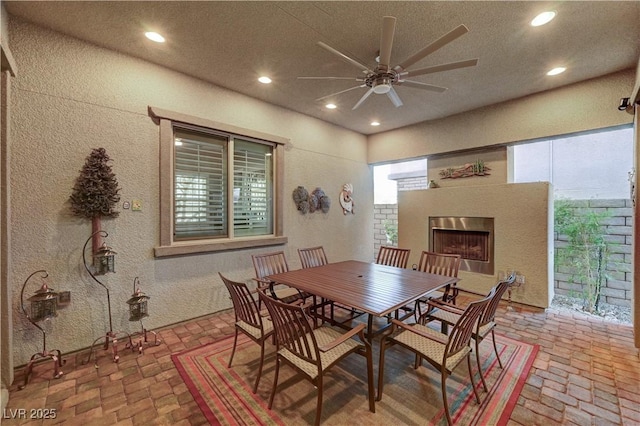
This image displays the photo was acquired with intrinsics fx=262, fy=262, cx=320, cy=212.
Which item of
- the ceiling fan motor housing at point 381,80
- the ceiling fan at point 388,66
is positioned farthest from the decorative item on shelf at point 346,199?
the ceiling fan motor housing at point 381,80

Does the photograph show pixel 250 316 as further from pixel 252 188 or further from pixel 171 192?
pixel 252 188

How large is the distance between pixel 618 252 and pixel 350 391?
4.20m

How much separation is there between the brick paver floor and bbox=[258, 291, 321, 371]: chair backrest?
751mm

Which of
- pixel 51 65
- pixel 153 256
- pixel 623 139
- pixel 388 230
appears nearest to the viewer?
pixel 51 65

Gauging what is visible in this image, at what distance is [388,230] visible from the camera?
6457 mm

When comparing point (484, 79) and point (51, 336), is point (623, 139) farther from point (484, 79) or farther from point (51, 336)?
point (51, 336)

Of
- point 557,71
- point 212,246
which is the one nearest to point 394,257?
point 212,246

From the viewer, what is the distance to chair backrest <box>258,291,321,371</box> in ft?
5.15

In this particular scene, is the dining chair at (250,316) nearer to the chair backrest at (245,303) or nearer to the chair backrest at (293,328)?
the chair backrest at (245,303)

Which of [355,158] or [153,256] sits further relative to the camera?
[355,158]

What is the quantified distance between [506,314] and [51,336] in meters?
→ 5.10

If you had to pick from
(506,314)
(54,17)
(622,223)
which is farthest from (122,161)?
(622,223)

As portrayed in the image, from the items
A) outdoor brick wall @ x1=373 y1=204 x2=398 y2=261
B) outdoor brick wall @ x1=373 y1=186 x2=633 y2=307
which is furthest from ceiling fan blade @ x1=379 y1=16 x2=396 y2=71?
outdoor brick wall @ x1=373 y1=204 x2=398 y2=261

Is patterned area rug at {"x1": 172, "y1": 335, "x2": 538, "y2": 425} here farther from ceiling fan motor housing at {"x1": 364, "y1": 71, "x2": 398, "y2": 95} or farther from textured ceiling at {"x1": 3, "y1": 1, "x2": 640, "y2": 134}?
textured ceiling at {"x1": 3, "y1": 1, "x2": 640, "y2": 134}
